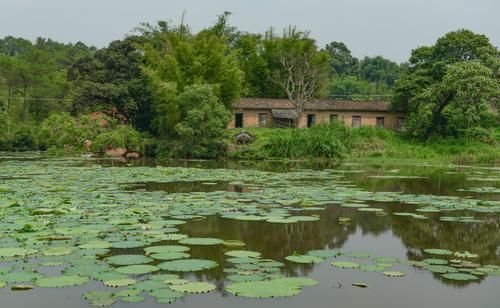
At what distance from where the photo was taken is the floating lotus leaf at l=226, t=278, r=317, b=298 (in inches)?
201

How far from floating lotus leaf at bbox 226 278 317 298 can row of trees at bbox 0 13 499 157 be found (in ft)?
81.9

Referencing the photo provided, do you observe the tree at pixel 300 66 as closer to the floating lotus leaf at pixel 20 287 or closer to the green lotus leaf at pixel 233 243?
the green lotus leaf at pixel 233 243

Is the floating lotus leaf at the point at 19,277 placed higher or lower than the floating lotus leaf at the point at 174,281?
lower

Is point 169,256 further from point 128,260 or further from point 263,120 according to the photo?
point 263,120

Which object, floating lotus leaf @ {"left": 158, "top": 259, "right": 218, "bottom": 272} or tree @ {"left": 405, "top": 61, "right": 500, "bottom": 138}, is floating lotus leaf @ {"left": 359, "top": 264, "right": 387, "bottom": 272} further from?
tree @ {"left": 405, "top": 61, "right": 500, "bottom": 138}

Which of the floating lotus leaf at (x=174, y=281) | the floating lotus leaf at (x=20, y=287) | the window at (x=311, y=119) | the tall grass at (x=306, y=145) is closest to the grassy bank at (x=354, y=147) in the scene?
the tall grass at (x=306, y=145)

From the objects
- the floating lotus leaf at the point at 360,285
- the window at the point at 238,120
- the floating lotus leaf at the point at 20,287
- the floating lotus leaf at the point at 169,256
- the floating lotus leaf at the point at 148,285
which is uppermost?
the window at the point at 238,120

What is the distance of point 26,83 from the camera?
51188mm

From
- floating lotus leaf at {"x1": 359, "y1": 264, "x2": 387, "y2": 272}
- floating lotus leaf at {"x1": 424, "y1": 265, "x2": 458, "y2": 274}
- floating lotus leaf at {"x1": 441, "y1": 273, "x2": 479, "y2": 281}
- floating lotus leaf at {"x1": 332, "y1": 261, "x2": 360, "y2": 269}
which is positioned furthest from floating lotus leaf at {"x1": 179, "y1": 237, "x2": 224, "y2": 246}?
floating lotus leaf at {"x1": 441, "y1": 273, "x2": 479, "y2": 281}

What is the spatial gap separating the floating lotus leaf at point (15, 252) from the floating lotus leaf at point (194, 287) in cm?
232

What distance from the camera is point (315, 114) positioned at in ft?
141

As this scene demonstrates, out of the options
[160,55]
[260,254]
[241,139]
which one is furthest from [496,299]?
[160,55]

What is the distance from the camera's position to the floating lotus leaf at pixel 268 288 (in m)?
5.09

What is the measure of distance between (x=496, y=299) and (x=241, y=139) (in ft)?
95.0
